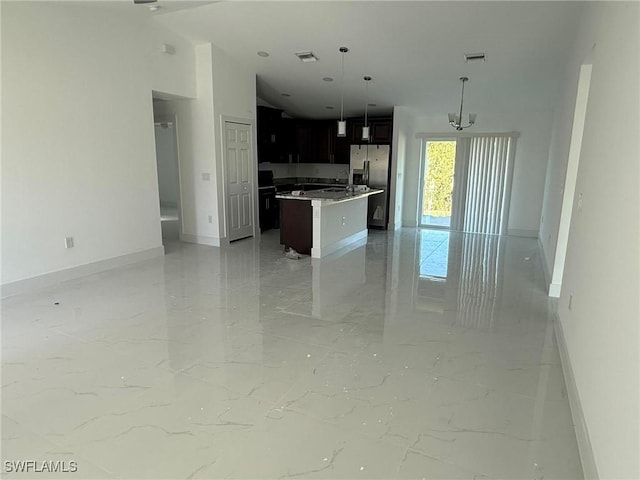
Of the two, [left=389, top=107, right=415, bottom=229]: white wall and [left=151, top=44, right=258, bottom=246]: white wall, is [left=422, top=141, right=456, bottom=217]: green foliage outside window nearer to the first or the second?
[left=389, top=107, right=415, bottom=229]: white wall

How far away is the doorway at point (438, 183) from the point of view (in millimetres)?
8359

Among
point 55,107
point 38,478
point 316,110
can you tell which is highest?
point 316,110

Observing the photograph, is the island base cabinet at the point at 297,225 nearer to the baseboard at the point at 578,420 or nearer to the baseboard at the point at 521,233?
the baseboard at the point at 578,420

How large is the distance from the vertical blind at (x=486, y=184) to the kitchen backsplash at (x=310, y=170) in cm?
271

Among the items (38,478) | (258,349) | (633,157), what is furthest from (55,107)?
(633,157)

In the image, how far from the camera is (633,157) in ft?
5.53

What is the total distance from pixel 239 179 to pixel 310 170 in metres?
3.42

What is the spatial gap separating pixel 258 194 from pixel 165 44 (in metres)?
2.99

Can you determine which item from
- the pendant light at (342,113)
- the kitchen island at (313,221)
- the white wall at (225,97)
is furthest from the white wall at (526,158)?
the white wall at (225,97)

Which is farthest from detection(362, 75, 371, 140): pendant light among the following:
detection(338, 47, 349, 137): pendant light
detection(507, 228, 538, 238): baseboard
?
detection(507, 228, 538, 238): baseboard

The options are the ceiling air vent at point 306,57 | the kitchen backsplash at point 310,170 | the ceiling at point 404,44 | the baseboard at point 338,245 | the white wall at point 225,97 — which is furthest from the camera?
the kitchen backsplash at point 310,170

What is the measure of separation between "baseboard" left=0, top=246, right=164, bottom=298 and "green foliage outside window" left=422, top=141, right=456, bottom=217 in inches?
224

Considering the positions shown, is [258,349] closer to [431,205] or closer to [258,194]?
[258,194]

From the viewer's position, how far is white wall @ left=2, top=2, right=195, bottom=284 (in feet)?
12.7
